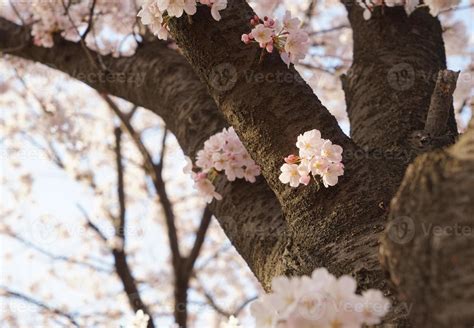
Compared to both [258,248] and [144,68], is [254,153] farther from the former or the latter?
[144,68]

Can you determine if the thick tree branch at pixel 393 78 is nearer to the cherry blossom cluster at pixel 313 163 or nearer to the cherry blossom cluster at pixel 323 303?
the cherry blossom cluster at pixel 313 163

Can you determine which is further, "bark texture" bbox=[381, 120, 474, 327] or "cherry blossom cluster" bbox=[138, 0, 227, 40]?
"cherry blossom cluster" bbox=[138, 0, 227, 40]

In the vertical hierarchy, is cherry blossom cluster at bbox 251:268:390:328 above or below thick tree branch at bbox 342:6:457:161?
below

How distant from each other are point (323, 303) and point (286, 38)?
130 cm

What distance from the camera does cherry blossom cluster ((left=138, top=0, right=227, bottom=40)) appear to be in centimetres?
178

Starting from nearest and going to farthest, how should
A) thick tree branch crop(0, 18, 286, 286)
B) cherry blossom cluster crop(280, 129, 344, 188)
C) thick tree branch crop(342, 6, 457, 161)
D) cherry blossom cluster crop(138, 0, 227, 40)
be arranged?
cherry blossom cluster crop(280, 129, 344, 188) → cherry blossom cluster crop(138, 0, 227, 40) → thick tree branch crop(0, 18, 286, 286) → thick tree branch crop(342, 6, 457, 161)

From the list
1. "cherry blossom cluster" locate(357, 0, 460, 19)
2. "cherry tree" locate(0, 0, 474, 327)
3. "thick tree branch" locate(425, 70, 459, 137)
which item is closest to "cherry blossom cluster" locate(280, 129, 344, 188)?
"cherry tree" locate(0, 0, 474, 327)

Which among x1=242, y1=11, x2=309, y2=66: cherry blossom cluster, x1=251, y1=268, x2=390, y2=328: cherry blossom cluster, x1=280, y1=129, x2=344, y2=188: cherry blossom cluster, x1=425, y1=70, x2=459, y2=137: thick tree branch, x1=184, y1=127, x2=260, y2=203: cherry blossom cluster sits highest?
x1=242, y1=11, x2=309, y2=66: cherry blossom cluster

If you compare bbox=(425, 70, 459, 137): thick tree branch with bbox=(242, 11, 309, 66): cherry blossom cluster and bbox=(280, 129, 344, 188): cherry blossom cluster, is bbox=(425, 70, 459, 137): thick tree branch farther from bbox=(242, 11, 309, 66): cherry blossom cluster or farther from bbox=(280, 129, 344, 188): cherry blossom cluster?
bbox=(242, 11, 309, 66): cherry blossom cluster

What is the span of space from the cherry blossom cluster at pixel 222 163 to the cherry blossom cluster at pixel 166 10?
1.67 ft

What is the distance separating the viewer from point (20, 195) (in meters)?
10.4

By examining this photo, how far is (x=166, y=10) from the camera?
6.15 ft

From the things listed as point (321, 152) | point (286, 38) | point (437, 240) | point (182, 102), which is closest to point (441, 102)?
point (321, 152)

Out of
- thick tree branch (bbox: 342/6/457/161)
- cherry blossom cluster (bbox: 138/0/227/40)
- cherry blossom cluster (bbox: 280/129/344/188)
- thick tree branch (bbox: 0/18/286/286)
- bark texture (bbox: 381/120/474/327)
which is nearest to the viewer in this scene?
bark texture (bbox: 381/120/474/327)
